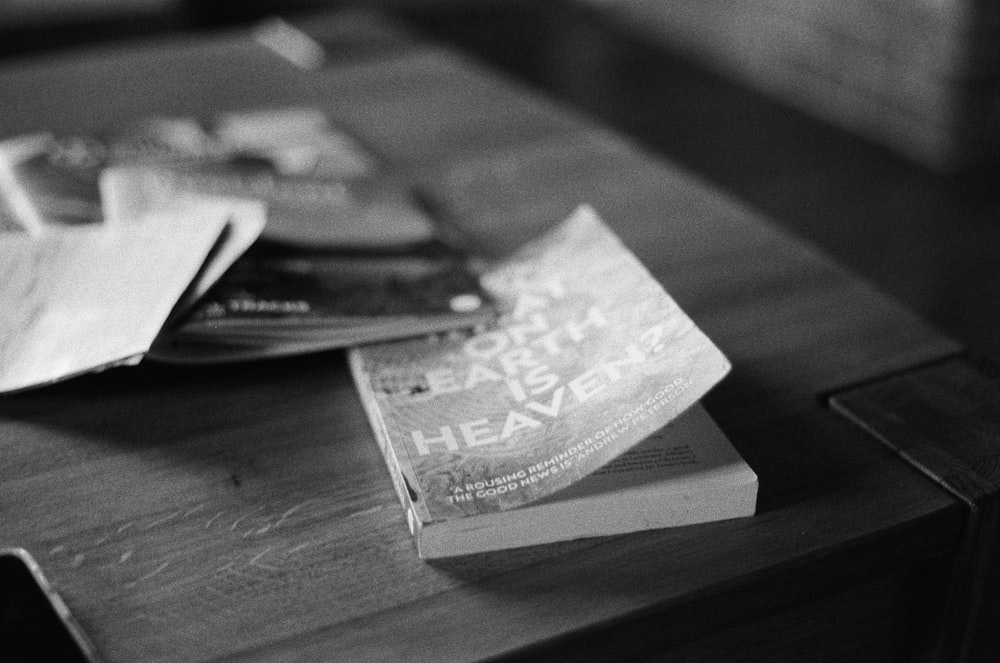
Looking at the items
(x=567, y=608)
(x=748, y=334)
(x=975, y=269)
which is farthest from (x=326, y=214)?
(x=975, y=269)

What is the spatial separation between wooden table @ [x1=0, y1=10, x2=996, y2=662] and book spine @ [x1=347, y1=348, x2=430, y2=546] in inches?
0.4

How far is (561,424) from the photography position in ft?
1.91

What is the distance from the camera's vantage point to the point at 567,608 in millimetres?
505

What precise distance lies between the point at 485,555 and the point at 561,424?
0.09 m

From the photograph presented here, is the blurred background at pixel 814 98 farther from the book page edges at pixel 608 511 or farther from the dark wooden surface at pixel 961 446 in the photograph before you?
the book page edges at pixel 608 511

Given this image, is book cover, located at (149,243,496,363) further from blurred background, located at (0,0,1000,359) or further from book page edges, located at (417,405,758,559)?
blurred background, located at (0,0,1000,359)

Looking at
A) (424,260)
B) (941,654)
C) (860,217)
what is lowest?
(860,217)

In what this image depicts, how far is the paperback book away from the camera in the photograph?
0.54 m

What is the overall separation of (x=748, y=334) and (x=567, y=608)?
0.33m

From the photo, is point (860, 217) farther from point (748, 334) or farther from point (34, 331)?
point (34, 331)

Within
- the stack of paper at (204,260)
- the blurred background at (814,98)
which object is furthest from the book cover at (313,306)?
the blurred background at (814,98)

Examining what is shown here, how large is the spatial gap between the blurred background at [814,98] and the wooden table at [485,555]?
3.60 feet

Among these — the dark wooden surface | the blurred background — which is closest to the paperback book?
the dark wooden surface

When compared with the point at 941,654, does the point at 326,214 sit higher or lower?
higher
